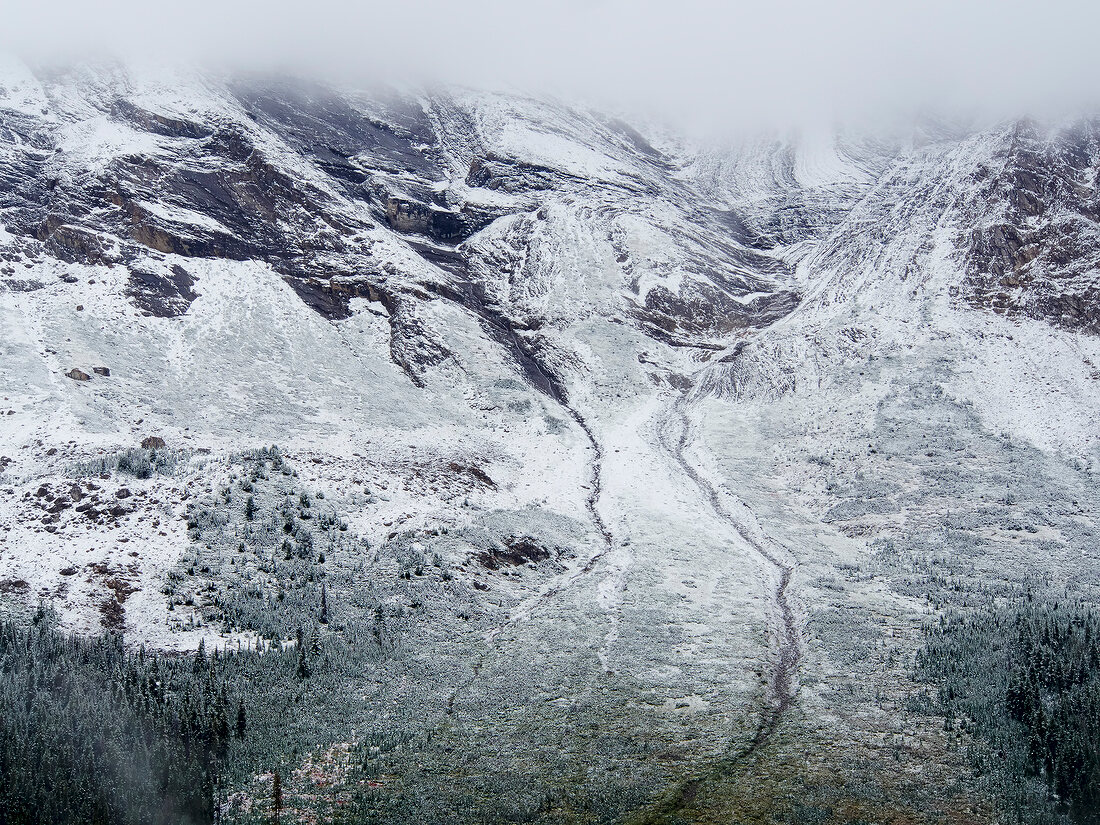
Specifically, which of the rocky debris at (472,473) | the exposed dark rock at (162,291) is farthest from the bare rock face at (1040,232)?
the exposed dark rock at (162,291)

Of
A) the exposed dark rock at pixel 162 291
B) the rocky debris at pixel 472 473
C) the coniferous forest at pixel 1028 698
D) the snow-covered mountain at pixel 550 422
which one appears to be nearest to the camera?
the coniferous forest at pixel 1028 698

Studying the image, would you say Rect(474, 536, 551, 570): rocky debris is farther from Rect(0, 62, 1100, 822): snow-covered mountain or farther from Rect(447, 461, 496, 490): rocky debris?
Rect(447, 461, 496, 490): rocky debris

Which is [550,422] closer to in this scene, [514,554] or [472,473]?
[472,473]

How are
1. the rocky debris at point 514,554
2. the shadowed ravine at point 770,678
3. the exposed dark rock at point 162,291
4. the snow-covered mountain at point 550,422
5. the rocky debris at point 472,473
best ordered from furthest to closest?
the exposed dark rock at point 162,291 < the rocky debris at point 472,473 < the rocky debris at point 514,554 < the snow-covered mountain at point 550,422 < the shadowed ravine at point 770,678

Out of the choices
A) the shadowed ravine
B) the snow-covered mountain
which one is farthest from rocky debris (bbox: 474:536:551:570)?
the shadowed ravine

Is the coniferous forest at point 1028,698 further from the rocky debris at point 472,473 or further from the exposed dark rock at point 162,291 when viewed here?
the exposed dark rock at point 162,291

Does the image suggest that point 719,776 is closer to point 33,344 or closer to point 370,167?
point 33,344

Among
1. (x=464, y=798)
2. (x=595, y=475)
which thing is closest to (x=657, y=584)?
(x=595, y=475)

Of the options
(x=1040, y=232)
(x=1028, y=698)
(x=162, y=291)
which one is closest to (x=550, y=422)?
(x=162, y=291)
